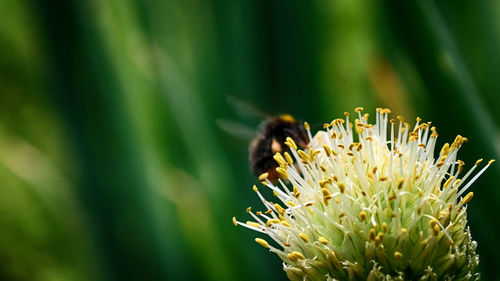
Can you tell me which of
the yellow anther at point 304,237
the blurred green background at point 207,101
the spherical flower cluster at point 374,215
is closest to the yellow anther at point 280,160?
the spherical flower cluster at point 374,215

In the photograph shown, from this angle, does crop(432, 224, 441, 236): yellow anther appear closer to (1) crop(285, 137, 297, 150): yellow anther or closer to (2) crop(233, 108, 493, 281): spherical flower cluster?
(2) crop(233, 108, 493, 281): spherical flower cluster

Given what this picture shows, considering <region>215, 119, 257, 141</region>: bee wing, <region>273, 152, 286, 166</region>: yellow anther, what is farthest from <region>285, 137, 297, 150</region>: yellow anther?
<region>215, 119, 257, 141</region>: bee wing

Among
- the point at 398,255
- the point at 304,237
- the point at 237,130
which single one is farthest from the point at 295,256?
the point at 237,130

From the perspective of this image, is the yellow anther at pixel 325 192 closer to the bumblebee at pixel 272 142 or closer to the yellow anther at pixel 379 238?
the yellow anther at pixel 379 238

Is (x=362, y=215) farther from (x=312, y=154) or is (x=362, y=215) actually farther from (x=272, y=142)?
(x=272, y=142)

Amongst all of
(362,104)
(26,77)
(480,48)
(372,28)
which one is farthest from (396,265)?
(26,77)

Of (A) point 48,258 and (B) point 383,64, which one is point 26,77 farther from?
(B) point 383,64
